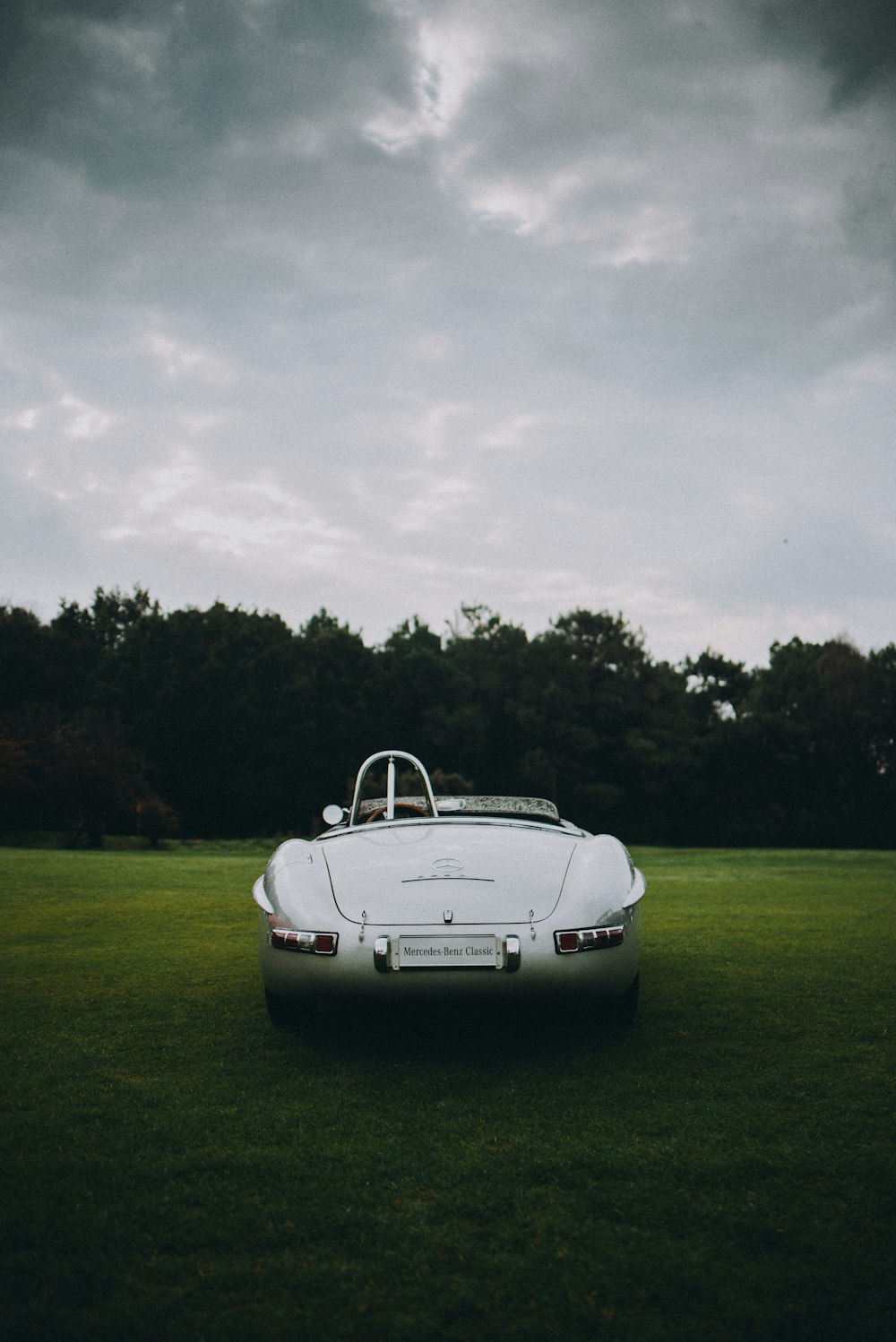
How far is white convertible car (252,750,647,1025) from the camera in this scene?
3584 mm

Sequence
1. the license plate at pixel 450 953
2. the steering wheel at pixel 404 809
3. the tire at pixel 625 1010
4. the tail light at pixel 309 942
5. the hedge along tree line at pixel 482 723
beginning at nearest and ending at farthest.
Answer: the license plate at pixel 450 953
the tail light at pixel 309 942
the tire at pixel 625 1010
the steering wheel at pixel 404 809
the hedge along tree line at pixel 482 723

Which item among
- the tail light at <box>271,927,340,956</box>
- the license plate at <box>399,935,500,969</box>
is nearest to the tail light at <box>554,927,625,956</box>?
the license plate at <box>399,935,500,969</box>

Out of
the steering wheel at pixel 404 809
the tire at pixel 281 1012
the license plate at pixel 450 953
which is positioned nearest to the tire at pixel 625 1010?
the license plate at pixel 450 953

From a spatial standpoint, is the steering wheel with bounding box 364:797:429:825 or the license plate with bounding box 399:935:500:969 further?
the steering wheel with bounding box 364:797:429:825

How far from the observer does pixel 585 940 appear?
367 centimetres

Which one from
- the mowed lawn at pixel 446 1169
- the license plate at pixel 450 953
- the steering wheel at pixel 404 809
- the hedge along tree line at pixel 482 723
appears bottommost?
the mowed lawn at pixel 446 1169

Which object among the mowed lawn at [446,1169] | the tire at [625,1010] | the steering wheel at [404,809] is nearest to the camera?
the mowed lawn at [446,1169]

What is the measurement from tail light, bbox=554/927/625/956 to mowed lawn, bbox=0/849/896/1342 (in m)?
0.51

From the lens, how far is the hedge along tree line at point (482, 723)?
48.5 m

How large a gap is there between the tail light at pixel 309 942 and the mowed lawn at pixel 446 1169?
19.6 inches

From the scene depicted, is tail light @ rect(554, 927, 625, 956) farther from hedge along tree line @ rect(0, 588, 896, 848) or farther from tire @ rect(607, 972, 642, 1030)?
hedge along tree line @ rect(0, 588, 896, 848)

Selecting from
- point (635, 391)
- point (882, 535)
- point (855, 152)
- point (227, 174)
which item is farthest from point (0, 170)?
point (882, 535)

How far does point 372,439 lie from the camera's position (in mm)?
26453

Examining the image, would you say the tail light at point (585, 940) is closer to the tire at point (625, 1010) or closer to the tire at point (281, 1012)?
the tire at point (625, 1010)
